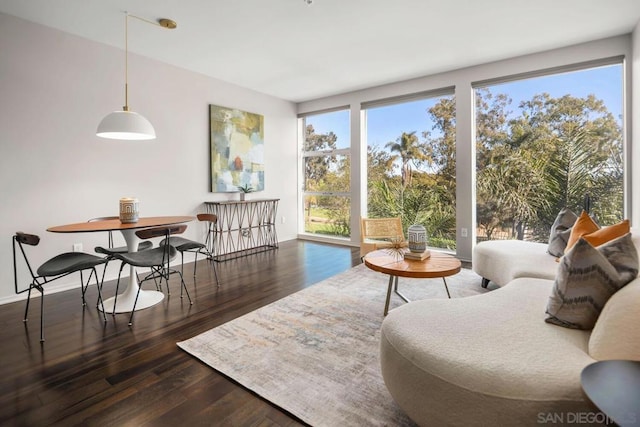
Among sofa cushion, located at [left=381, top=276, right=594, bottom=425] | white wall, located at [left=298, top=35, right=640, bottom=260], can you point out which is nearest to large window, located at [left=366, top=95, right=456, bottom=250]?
white wall, located at [left=298, top=35, right=640, bottom=260]

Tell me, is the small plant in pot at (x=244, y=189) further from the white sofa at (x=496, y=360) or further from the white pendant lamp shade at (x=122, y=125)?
the white sofa at (x=496, y=360)

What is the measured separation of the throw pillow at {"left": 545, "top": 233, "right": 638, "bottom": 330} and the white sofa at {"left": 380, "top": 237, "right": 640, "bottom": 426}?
50 mm

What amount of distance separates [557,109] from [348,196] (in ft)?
10.7

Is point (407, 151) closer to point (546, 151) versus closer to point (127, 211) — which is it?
point (546, 151)

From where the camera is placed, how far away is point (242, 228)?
17.6ft

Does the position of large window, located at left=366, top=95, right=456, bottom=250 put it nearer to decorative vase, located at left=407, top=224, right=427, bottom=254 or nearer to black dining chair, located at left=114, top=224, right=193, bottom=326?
decorative vase, located at left=407, top=224, right=427, bottom=254

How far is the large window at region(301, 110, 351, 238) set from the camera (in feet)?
19.6

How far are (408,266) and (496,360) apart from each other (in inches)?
51.6

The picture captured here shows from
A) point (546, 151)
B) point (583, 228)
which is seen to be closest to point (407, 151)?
point (546, 151)

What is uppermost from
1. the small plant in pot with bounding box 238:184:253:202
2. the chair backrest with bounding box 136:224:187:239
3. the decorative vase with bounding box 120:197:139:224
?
the small plant in pot with bounding box 238:184:253:202

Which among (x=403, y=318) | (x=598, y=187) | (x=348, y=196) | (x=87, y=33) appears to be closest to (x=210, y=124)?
(x=87, y=33)

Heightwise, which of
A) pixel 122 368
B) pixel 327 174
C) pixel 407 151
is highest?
pixel 407 151

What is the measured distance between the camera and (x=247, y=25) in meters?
3.28

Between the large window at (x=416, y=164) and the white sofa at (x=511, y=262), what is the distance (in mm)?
1541
